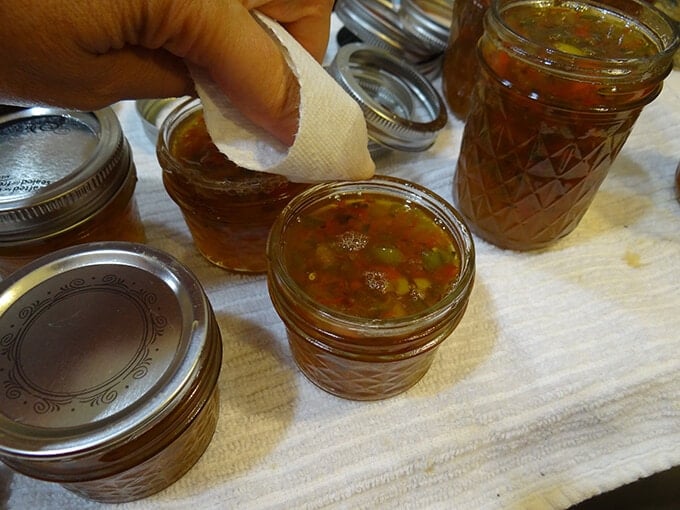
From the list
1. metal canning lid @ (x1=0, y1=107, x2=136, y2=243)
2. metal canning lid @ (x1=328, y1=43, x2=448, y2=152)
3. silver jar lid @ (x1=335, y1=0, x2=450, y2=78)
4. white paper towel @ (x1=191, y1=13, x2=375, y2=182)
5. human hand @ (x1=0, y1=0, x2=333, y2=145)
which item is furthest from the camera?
silver jar lid @ (x1=335, y1=0, x2=450, y2=78)

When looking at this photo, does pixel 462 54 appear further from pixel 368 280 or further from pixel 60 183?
pixel 60 183

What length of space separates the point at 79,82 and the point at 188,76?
0.10 meters

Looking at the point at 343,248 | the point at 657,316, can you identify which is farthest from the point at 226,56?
the point at 657,316

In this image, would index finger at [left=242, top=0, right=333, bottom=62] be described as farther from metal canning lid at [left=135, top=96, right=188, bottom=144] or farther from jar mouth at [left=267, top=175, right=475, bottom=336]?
metal canning lid at [left=135, top=96, right=188, bottom=144]

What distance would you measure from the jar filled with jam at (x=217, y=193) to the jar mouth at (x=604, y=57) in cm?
30

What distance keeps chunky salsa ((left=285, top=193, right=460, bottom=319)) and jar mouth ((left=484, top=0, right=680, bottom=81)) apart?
22cm

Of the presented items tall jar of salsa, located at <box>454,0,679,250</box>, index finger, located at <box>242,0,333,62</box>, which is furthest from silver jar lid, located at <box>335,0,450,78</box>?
index finger, located at <box>242,0,333,62</box>

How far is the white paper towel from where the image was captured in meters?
0.55

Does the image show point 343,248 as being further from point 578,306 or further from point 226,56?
point 578,306

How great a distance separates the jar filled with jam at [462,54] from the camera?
0.91 m

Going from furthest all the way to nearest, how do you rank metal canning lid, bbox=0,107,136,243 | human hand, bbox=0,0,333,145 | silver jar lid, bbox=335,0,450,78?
silver jar lid, bbox=335,0,450,78 < metal canning lid, bbox=0,107,136,243 < human hand, bbox=0,0,333,145

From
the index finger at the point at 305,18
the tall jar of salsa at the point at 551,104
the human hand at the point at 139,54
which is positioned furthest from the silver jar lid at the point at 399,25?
the human hand at the point at 139,54

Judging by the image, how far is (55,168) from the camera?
0.71 meters

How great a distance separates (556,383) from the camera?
69 cm
